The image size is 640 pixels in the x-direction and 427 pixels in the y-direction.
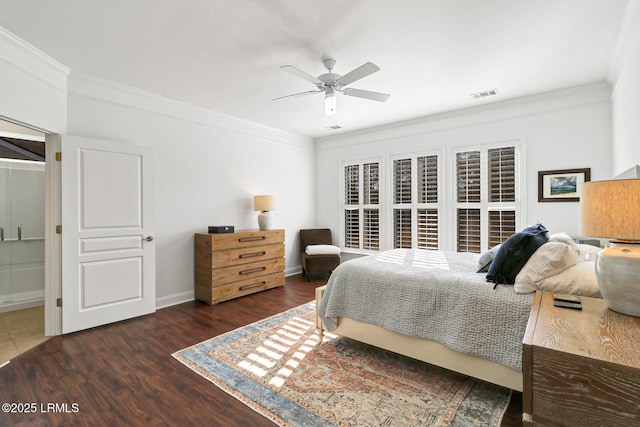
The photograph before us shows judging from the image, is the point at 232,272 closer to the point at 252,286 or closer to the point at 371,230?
the point at 252,286

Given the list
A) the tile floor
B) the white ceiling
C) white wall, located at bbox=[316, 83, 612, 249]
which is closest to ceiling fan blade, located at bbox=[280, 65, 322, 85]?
the white ceiling

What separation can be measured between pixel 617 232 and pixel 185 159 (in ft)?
14.2

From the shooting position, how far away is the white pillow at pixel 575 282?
5.89 feet

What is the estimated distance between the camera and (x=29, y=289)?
4.07 meters

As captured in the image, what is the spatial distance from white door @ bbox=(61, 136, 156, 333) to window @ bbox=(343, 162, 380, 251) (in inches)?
134

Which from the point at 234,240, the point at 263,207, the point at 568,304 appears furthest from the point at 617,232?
the point at 263,207

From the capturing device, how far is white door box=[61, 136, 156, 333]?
310 cm

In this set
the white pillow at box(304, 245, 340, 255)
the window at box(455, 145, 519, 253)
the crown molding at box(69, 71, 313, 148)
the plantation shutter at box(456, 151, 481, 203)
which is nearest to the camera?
the crown molding at box(69, 71, 313, 148)

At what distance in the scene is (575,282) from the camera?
6.08ft

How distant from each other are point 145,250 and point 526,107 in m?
5.14

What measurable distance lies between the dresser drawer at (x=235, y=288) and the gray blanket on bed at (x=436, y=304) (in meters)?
1.84

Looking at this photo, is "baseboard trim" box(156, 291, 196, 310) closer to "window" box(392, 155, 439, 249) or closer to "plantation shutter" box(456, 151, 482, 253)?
"window" box(392, 155, 439, 249)

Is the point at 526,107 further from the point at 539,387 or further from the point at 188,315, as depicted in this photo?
the point at 188,315

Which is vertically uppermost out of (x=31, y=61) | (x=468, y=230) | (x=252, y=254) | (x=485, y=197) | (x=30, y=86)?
(x=31, y=61)
